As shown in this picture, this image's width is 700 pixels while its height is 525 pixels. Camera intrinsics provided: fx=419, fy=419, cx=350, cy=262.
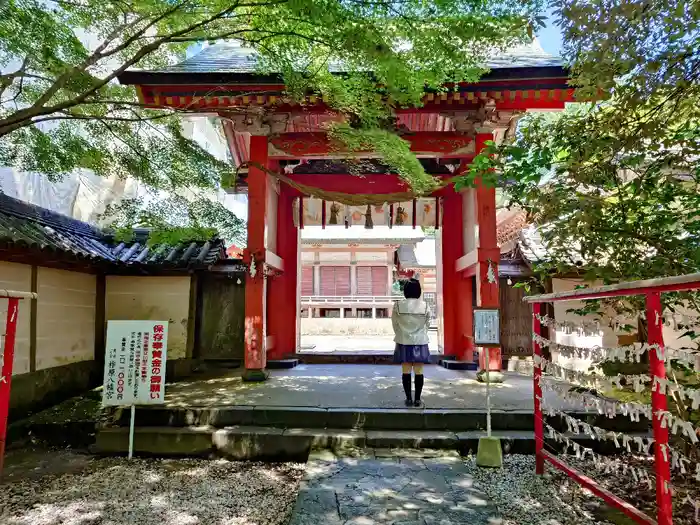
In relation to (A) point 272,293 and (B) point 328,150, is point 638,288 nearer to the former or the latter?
(B) point 328,150

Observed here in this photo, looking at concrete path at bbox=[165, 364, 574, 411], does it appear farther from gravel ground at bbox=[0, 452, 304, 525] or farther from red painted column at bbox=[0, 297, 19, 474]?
red painted column at bbox=[0, 297, 19, 474]

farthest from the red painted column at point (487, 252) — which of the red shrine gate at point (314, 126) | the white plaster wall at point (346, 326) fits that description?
the white plaster wall at point (346, 326)

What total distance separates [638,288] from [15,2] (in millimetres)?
6191

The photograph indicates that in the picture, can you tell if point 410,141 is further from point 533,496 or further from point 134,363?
point 533,496

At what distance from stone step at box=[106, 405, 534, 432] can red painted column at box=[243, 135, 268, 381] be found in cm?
171

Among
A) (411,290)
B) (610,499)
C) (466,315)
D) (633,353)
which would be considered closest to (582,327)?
(633,353)

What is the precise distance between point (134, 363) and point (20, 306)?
8.52 feet

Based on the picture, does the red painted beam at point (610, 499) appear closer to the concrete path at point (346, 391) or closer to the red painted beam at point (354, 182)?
the concrete path at point (346, 391)

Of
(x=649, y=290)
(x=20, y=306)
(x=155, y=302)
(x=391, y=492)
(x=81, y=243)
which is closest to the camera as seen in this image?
(x=649, y=290)

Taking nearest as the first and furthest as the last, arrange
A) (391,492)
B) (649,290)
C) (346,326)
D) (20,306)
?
(649,290), (391,492), (20,306), (346,326)

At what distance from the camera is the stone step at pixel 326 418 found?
4.97 metres

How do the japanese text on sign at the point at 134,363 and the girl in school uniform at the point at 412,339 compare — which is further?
the girl in school uniform at the point at 412,339

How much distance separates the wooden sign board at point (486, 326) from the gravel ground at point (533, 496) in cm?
126

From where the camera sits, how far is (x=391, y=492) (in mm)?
3451
